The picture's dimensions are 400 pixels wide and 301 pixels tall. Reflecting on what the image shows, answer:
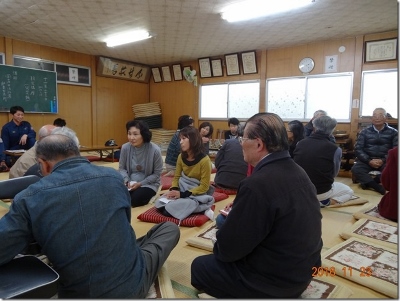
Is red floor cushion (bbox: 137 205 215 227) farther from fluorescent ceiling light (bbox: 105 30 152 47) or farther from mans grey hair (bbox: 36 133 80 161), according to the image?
fluorescent ceiling light (bbox: 105 30 152 47)

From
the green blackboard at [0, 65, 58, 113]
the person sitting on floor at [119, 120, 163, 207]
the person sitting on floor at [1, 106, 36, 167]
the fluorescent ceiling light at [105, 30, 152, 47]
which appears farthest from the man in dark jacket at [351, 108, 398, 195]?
the green blackboard at [0, 65, 58, 113]

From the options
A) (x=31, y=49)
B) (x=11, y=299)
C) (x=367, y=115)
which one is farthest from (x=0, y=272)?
(x=31, y=49)

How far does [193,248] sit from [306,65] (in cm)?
486

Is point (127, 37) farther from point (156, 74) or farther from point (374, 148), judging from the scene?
point (374, 148)

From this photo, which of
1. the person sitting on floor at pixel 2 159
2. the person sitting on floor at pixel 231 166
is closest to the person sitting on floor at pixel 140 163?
the person sitting on floor at pixel 231 166

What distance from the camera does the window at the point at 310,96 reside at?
549cm

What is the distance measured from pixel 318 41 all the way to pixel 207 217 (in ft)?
14.9

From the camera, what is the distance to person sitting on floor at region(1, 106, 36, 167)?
515 centimetres

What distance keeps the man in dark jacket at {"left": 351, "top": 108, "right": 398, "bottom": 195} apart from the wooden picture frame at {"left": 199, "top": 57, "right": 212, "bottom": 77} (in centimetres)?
400

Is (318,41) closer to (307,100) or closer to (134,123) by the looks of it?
(307,100)

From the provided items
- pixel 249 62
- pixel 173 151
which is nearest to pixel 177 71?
pixel 249 62

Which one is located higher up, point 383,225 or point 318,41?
point 318,41

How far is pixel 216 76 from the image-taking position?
7102 mm
